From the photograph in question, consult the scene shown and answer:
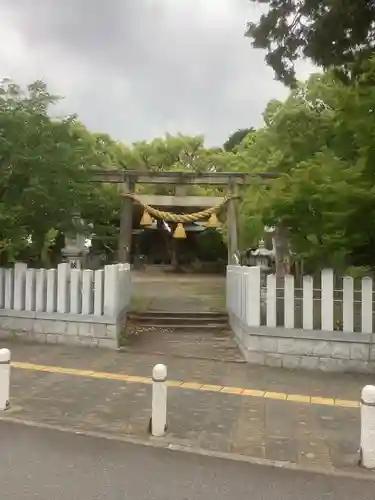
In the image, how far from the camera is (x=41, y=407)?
649 centimetres

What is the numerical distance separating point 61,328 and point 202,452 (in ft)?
19.7

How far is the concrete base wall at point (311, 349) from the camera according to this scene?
28.0 feet

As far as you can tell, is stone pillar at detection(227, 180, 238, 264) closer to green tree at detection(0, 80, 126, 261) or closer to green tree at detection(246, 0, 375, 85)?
green tree at detection(0, 80, 126, 261)

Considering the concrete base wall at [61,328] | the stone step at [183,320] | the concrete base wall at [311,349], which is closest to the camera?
the concrete base wall at [311,349]

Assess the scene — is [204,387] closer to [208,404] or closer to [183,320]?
[208,404]

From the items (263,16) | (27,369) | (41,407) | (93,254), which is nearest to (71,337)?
(27,369)

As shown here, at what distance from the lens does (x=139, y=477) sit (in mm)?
4496

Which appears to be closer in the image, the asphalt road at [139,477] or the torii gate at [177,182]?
the asphalt road at [139,477]

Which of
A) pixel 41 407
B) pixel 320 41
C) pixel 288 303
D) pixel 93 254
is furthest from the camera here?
pixel 93 254

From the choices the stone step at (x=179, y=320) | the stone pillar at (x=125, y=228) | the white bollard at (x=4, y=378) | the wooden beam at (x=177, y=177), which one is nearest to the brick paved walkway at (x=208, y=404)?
the white bollard at (x=4, y=378)

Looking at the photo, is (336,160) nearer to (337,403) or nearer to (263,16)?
(263,16)

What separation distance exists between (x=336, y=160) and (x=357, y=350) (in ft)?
10.7

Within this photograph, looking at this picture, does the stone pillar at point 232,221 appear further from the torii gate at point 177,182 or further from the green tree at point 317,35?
the green tree at point 317,35

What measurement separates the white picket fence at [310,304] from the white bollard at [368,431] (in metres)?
3.83
